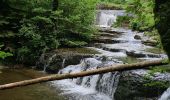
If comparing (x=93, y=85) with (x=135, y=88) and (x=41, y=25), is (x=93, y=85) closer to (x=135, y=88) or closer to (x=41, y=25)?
(x=135, y=88)

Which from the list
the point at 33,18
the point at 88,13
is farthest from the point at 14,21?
the point at 88,13

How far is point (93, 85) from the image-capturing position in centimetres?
1402

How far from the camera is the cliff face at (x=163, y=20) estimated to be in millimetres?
2354

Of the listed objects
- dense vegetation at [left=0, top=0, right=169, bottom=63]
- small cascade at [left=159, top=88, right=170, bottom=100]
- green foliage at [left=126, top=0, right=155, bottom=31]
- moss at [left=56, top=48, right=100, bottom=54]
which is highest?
green foliage at [left=126, top=0, right=155, bottom=31]

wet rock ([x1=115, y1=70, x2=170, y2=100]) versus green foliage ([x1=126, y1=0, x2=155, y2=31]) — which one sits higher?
green foliage ([x1=126, y1=0, x2=155, y2=31])

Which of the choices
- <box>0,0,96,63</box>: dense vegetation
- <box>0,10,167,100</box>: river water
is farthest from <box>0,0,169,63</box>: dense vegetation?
<box>0,10,167,100</box>: river water

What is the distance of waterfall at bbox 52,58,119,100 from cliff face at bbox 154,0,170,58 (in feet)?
32.1

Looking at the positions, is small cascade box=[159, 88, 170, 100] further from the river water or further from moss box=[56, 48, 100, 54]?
moss box=[56, 48, 100, 54]

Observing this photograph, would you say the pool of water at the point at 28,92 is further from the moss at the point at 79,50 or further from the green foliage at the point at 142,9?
the green foliage at the point at 142,9

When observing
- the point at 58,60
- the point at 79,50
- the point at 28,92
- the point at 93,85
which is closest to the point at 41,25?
the point at 79,50

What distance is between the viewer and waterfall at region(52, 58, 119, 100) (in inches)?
501

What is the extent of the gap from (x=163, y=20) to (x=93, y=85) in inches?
461

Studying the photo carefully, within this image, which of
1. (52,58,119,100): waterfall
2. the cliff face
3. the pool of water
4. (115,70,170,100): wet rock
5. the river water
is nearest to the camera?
the cliff face

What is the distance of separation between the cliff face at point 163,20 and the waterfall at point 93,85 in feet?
32.1
